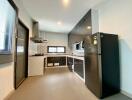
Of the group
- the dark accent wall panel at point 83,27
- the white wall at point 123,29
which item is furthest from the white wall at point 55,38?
the white wall at point 123,29

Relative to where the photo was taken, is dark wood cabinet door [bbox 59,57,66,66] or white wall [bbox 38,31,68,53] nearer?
dark wood cabinet door [bbox 59,57,66,66]

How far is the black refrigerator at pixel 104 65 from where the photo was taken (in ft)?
7.23

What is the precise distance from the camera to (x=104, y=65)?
226 centimetres

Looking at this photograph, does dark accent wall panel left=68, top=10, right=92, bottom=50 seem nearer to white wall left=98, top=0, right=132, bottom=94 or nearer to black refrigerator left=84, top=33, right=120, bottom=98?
white wall left=98, top=0, right=132, bottom=94

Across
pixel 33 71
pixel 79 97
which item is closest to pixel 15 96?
pixel 79 97

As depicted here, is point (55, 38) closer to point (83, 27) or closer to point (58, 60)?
point (58, 60)

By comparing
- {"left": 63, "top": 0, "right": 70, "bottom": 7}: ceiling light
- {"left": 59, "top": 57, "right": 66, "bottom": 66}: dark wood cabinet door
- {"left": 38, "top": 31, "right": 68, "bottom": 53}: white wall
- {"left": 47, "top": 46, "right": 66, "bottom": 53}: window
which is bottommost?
{"left": 59, "top": 57, "right": 66, "bottom": 66}: dark wood cabinet door

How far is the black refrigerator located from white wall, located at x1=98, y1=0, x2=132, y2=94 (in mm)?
134

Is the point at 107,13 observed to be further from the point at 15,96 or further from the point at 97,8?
the point at 15,96

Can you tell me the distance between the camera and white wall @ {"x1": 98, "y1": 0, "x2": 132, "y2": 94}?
225cm

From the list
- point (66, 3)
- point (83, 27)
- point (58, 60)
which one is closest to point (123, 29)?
point (66, 3)

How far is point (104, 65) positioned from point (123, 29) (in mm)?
1028

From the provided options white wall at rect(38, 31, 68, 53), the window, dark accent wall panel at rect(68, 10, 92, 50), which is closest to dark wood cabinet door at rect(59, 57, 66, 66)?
the window

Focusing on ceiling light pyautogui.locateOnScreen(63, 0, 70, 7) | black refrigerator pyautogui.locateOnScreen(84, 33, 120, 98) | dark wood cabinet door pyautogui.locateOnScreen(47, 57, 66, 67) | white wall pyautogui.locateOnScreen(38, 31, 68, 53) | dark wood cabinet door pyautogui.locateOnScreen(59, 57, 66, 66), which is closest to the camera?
black refrigerator pyautogui.locateOnScreen(84, 33, 120, 98)
